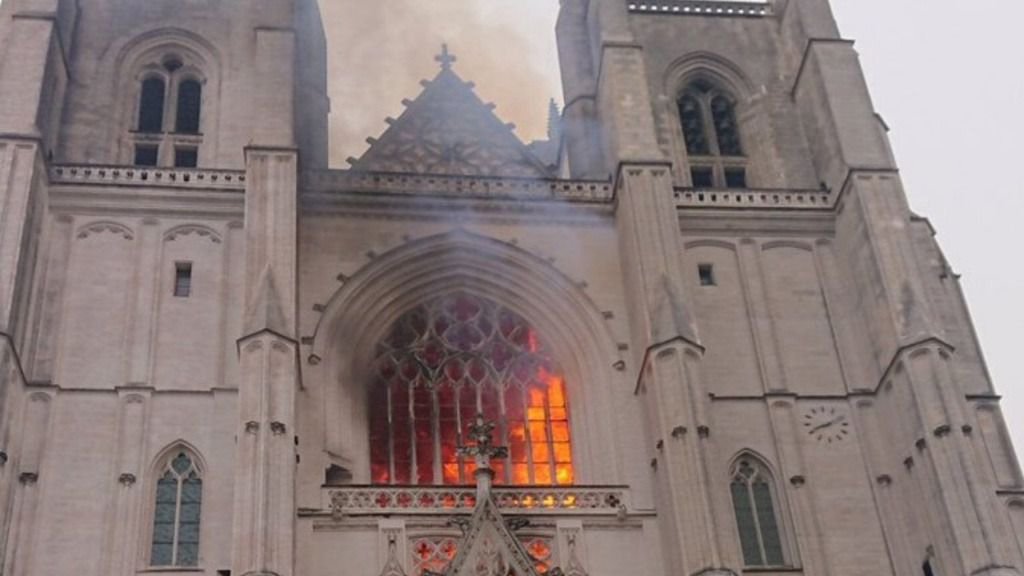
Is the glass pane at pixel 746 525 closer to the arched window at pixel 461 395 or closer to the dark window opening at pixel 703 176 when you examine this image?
the arched window at pixel 461 395

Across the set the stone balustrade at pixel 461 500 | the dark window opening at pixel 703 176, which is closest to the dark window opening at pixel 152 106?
the stone balustrade at pixel 461 500

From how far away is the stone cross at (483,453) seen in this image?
2225 cm

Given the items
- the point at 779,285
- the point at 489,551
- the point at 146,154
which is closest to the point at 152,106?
the point at 146,154

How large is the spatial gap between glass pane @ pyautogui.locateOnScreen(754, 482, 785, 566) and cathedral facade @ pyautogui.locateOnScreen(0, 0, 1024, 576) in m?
0.07

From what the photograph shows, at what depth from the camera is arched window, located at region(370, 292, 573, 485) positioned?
81.0 ft

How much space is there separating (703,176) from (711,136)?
118cm

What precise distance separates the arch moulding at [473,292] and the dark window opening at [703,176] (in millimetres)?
4535

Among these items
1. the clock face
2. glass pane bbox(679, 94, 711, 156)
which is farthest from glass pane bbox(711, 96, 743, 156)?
the clock face

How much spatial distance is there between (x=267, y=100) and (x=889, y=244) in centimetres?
1141

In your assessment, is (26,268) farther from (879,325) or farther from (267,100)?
(879,325)

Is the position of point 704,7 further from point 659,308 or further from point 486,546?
point 486,546

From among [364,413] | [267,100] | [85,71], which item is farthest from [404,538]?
[85,71]

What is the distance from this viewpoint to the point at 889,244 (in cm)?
2530

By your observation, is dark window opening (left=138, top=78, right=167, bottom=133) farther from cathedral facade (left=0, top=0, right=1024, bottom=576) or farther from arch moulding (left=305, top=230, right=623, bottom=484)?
arch moulding (left=305, top=230, right=623, bottom=484)
